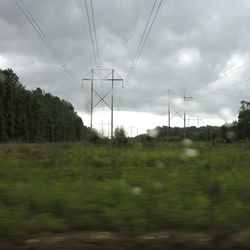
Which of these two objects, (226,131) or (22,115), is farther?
(226,131)

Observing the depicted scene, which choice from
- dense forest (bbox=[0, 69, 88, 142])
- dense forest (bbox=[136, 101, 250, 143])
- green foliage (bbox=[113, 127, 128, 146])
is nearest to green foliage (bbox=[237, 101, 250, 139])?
dense forest (bbox=[136, 101, 250, 143])

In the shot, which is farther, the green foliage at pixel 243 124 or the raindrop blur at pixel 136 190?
the green foliage at pixel 243 124

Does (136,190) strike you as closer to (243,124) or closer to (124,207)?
(124,207)

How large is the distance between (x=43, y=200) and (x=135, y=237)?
1.69m

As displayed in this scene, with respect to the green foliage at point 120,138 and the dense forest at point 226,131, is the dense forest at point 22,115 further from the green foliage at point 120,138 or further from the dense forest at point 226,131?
the green foliage at point 120,138

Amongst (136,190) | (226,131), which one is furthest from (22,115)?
(136,190)

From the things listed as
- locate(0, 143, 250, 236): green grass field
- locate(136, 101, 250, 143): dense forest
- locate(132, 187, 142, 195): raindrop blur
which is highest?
locate(136, 101, 250, 143): dense forest

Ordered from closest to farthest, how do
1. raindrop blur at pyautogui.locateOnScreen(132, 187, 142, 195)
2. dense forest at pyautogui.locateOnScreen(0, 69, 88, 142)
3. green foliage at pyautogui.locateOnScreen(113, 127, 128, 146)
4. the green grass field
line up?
the green grass field → raindrop blur at pyautogui.locateOnScreen(132, 187, 142, 195) → green foliage at pyautogui.locateOnScreen(113, 127, 128, 146) → dense forest at pyautogui.locateOnScreen(0, 69, 88, 142)

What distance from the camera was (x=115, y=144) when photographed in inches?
1499

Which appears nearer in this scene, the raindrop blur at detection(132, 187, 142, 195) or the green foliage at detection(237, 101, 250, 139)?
the raindrop blur at detection(132, 187, 142, 195)

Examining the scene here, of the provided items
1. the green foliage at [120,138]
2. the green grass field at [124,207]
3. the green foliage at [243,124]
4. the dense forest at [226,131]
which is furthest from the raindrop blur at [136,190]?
the green foliage at [243,124]

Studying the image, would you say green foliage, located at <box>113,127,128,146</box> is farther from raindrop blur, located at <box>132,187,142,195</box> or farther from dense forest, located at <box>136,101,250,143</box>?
dense forest, located at <box>136,101,250,143</box>

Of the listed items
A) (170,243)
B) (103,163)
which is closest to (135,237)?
(170,243)

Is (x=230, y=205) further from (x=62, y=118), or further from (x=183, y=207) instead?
(x=62, y=118)
